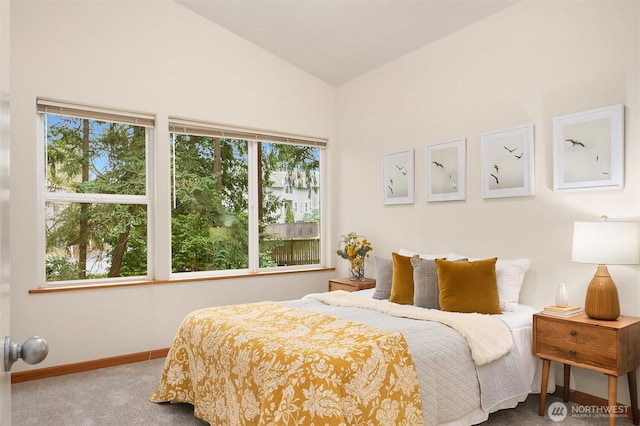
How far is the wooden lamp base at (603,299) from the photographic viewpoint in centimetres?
275

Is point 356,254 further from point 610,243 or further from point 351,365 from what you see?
point 351,365

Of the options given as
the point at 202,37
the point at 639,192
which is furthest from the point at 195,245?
the point at 639,192

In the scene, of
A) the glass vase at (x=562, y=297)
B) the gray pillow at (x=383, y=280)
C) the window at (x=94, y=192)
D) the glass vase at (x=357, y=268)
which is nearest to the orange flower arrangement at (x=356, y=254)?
the glass vase at (x=357, y=268)

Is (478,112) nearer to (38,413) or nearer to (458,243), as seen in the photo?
(458,243)

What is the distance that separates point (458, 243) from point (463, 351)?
5.13 ft

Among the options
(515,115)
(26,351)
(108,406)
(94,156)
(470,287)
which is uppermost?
(515,115)

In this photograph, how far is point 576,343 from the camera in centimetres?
275

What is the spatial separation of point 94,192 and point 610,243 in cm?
399

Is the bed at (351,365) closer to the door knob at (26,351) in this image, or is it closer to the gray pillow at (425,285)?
the gray pillow at (425,285)

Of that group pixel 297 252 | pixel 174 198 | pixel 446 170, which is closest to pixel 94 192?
pixel 174 198

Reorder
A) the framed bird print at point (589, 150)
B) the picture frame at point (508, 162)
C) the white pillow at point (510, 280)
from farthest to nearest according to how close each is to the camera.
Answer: the picture frame at point (508, 162) → the white pillow at point (510, 280) → the framed bird print at point (589, 150)

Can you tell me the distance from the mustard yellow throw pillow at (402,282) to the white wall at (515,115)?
67 cm

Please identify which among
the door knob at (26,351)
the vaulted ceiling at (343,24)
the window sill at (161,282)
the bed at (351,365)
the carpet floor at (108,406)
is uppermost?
the vaulted ceiling at (343,24)

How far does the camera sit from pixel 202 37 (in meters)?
4.55
